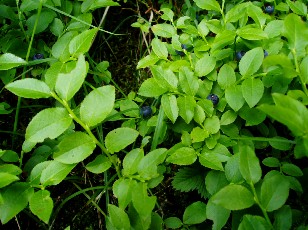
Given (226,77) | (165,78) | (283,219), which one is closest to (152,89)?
(165,78)

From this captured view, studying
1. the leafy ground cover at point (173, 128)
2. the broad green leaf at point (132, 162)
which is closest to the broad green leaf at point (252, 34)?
the leafy ground cover at point (173, 128)

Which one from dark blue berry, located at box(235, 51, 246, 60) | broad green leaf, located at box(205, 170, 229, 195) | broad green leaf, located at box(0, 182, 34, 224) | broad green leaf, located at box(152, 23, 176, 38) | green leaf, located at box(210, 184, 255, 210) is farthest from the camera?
broad green leaf, located at box(152, 23, 176, 38)

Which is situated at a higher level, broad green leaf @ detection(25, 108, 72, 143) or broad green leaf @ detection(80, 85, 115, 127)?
broad green leaf @ detection(80, 85, 115, 127)

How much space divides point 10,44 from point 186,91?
0.79m

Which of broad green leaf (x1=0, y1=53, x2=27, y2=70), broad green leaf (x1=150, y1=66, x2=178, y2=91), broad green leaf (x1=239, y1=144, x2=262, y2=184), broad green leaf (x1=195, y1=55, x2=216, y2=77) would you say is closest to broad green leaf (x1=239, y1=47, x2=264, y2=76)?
broad green leaf (x1=195, y1=55, x2=216, y2=77)

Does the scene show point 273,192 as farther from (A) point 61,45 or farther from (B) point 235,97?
(A) point 61,45

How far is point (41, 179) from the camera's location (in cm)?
100

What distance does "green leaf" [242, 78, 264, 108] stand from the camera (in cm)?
109

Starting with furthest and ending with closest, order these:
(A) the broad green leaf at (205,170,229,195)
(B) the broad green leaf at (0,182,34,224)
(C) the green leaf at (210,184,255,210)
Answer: (A) the broad green leaf at (205,170,229,195)
(B) the broad green leaf at (0,182,34,224)
(C) the green leaf at (210,184,255,210)

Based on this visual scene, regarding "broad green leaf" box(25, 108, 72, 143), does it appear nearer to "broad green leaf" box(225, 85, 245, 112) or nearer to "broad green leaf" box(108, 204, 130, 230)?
"broad green leaf" box(108, 204, 130, 230)

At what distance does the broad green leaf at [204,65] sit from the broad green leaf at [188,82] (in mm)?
67

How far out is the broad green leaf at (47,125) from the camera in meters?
0.91

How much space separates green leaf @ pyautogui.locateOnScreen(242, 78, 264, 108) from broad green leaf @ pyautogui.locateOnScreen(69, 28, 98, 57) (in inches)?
20.7

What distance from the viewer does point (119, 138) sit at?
1007mm
